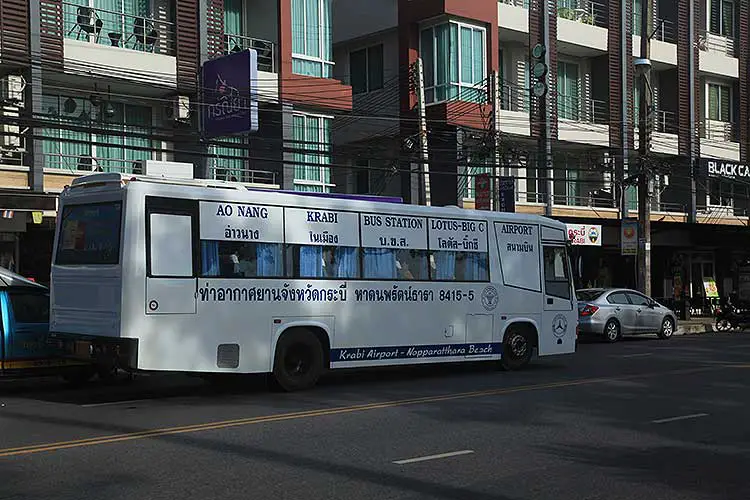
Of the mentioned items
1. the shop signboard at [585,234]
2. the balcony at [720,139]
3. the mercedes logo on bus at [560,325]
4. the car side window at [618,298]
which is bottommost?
the mercedes logo on bus at [560,325]

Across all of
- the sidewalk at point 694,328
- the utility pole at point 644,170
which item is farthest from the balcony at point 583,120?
the sidewalk at point 694,328

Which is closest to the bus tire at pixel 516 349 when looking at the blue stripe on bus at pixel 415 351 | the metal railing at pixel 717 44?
the blue stripe on bus at pixel 415 351

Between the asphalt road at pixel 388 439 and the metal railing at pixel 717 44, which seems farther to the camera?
the metal railing at pixel 717 44

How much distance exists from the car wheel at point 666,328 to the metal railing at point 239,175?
12313mm

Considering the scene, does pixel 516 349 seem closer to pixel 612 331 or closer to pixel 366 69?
pixel 612 331

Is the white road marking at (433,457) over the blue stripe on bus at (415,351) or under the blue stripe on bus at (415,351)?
under

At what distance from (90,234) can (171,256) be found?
138 cm

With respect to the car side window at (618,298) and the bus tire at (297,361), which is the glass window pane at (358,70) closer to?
the car side window at (618,298)

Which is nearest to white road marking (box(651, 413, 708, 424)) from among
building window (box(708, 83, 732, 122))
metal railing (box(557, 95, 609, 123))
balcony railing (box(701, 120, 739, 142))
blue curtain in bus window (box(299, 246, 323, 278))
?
blue curtain in bus window (box(299, 246, 323, 278))

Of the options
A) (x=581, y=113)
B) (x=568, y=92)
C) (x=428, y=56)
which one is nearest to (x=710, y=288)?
(x=581, y=113)

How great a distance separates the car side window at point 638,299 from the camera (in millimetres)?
26250

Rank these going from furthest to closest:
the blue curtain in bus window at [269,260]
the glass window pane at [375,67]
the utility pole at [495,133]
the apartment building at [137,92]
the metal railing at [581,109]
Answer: the metal railing at [581,109] → the glass window pane at [375,67] → the utility pole at [495,133] → the apartment building at [137,92] → the blue curtain in bus window at [269,260]

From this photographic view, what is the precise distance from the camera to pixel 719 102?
40.0 meters

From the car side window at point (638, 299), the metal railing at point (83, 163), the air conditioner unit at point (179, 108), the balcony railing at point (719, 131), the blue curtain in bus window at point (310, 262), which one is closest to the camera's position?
the blue curtain in bus window at point (310, 262)
